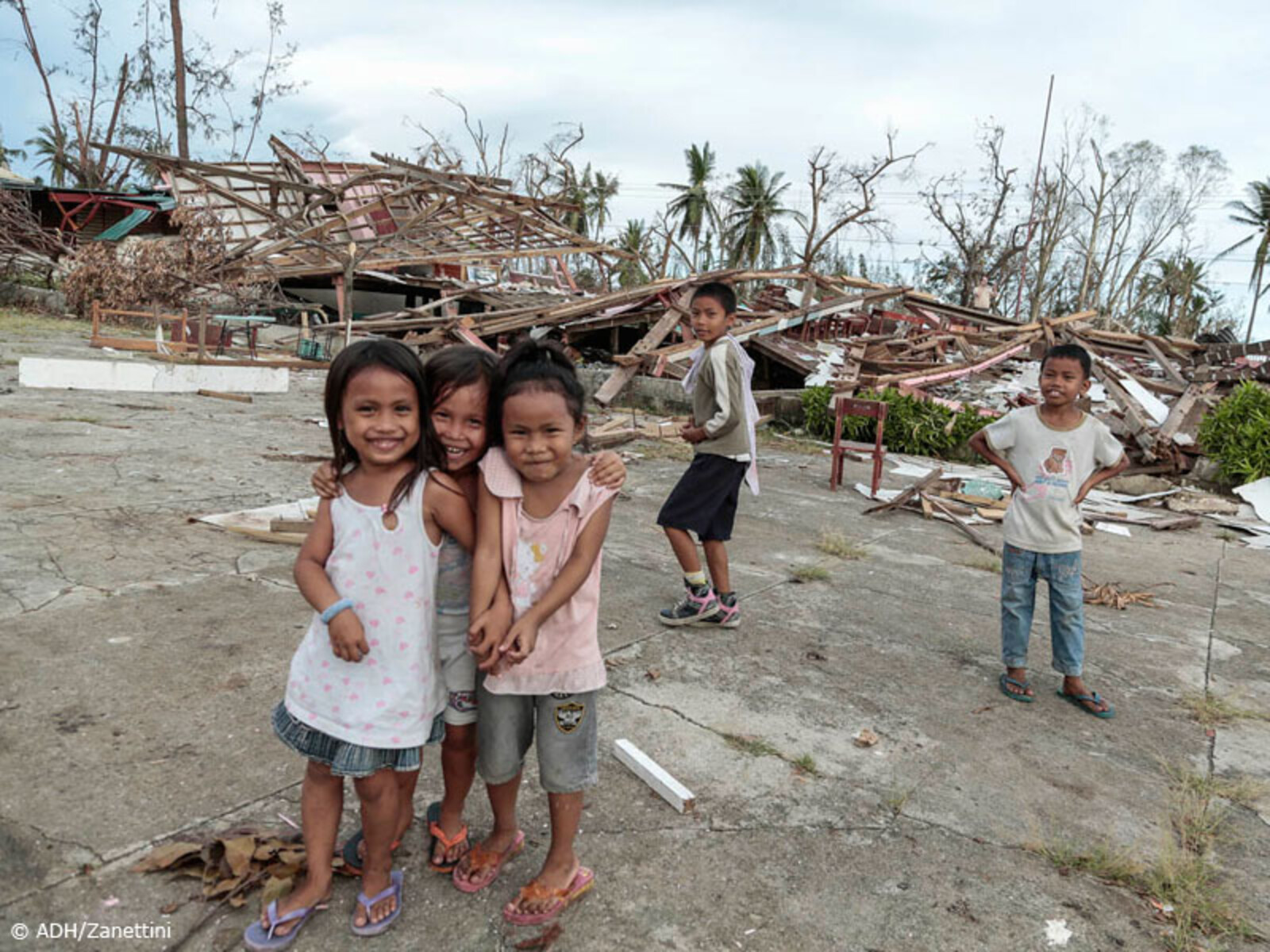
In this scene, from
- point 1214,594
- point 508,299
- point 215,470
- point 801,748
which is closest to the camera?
point 801,748

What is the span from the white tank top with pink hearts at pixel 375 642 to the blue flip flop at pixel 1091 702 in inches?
108

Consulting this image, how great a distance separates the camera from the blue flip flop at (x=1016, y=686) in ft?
11.1

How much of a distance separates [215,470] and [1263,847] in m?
6.32

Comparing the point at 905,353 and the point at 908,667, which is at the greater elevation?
the point at 905,353

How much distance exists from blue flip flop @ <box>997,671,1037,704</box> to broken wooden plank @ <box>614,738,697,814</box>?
1.67m

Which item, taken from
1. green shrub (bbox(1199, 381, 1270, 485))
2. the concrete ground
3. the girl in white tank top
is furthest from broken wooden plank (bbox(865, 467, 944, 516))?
the girl in white tank top

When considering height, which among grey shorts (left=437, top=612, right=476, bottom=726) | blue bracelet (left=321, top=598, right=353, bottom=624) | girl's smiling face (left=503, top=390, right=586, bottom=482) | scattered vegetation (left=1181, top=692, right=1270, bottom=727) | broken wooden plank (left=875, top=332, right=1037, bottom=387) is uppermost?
broken wooden plank (left=875, top=332, right=1037, bottom=387)

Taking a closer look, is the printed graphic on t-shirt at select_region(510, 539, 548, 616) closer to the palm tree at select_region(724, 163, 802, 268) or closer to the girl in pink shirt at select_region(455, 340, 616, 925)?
the girl in pink shirt at select_region(455, 340, 616, 925)

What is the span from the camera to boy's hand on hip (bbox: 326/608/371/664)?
1.73 metres

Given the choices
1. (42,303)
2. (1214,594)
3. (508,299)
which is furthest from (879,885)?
(42,303)

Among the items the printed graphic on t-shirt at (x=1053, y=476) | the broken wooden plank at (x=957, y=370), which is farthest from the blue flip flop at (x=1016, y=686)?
the broken wooden plank at (x=957, y=370)

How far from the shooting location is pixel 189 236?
1552 cm

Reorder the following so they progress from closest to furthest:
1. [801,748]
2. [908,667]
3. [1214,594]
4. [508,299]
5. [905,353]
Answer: [801,748] → [908,667] → [1214,594] → [905,353] → [508,299]

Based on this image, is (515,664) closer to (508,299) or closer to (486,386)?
(486,386)
